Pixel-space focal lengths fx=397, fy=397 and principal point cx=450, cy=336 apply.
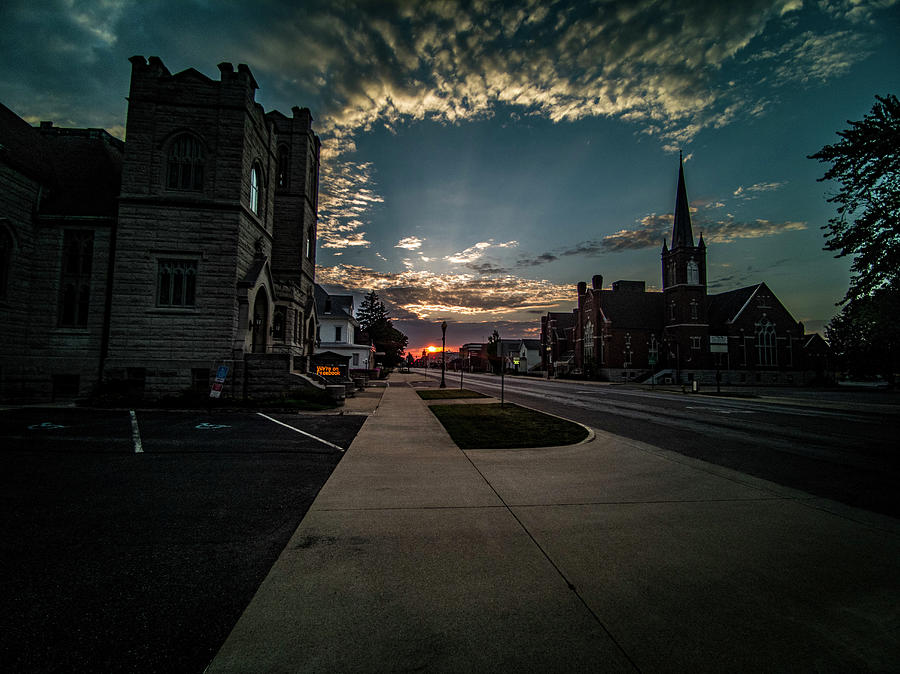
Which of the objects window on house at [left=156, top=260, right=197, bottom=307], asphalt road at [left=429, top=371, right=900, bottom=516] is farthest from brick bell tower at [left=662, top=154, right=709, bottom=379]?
window on house at [left=156, top=260, right=197, bottom=307]

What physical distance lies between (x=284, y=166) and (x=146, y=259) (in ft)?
37.8

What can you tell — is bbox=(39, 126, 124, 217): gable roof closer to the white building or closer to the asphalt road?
the asphalt road

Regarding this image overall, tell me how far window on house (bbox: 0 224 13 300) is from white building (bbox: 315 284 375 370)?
29.1 m

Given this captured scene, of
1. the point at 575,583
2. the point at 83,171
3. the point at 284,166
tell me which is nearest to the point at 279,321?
the point at 284,166

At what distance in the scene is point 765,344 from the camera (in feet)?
188

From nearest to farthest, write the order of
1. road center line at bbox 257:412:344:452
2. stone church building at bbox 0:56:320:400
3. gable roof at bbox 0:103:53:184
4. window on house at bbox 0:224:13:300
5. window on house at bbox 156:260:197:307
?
road center line at bbox 257:412:344:452, window on house at bbox 0:224:13:300, gable roof at bbox 0:103:53:184, stone church building at bbox 0:56:320:400, window on house at bbox 156:260:197:307

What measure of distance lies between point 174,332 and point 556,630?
18.6 m

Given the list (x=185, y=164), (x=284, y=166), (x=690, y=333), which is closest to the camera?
(x=185, y=164)

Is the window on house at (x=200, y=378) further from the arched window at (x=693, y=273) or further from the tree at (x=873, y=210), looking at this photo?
the arched window at (x=693, y=273)

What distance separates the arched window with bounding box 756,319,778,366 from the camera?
187 ft

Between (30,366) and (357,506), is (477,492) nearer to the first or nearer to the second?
(357,506)

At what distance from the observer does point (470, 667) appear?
93.5 inches

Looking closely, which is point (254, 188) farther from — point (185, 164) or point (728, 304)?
point (728, 304)

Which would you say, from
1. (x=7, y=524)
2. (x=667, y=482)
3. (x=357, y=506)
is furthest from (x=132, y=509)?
(x=667, y=482)
